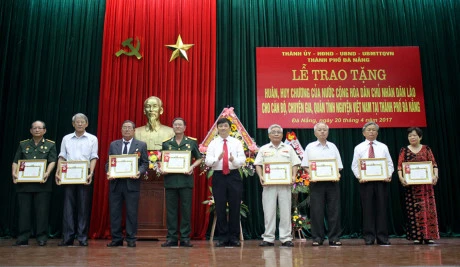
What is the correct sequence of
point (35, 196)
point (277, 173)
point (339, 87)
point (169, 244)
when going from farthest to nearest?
point (339, 87) < point (35, 196) < point (277, 173) < point (169, 244)

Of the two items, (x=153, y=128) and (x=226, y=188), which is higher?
(x=153, y=128)

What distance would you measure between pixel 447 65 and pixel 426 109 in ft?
2.80

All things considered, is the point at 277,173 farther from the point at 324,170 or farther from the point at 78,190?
the point at 78,190

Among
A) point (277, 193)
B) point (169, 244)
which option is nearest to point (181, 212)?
point (169, 244)

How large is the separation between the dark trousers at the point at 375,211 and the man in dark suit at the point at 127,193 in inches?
104

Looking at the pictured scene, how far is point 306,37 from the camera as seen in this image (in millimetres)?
7230

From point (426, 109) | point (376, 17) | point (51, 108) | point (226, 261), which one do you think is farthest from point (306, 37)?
point (226, 261)

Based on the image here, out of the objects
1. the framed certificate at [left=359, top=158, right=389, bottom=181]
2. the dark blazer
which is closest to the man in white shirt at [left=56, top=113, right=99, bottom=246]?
the dark blazer

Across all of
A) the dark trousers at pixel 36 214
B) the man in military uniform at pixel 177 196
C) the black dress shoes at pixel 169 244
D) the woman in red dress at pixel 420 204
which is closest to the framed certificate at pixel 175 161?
the man in military uniform at pixel 177 196

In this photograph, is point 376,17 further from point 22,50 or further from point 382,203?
point 22,50

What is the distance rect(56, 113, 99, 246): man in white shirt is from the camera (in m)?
4.95

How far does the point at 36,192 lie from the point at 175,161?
1772mm

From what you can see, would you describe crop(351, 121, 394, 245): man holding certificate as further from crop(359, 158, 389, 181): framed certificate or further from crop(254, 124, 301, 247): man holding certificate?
crop(254, 124, 301, 247): man holding certificate

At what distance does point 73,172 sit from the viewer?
197 inches
